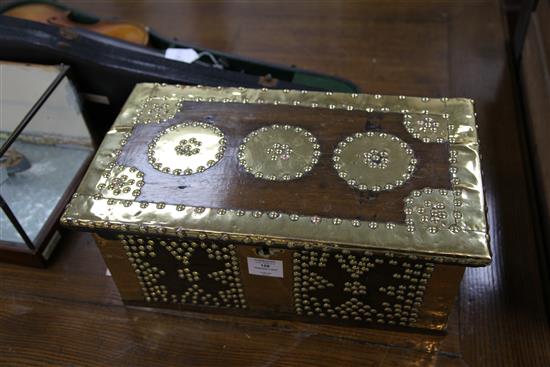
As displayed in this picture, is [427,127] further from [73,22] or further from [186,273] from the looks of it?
[73,22]

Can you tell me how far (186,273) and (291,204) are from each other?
0.20 meters

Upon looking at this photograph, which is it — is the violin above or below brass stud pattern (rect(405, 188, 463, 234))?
above

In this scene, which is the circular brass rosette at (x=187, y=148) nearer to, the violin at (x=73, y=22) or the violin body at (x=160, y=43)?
the violin body at (x=160, y=43)

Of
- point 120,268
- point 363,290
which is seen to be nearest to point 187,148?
point 120,268

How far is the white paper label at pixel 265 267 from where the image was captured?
A: 739 mm

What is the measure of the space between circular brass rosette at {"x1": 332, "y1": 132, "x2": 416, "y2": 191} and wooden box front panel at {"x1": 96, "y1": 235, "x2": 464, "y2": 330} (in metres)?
0.11

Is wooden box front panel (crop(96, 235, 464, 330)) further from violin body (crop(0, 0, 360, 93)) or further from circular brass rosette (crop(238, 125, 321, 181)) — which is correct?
violin body (crop(0, 0, 360, 93))

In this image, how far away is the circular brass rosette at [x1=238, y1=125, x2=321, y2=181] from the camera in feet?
2.52

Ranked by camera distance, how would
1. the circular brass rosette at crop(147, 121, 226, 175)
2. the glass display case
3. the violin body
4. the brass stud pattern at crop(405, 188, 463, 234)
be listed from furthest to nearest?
the violin body, the glass display case, the circular brass rosette at crop(147, 121, 226, 175), the brass stud pattern at crop(405, 188, 463, 234)

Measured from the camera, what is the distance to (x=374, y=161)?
30.4 inches

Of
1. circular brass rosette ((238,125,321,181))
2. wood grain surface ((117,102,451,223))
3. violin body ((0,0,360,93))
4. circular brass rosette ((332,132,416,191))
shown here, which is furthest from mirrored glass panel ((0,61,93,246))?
circular brass rosette ((332,132,416,191))


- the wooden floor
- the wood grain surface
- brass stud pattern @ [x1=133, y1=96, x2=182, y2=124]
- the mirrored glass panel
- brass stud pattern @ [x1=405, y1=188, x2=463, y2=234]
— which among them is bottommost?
the wooden floor

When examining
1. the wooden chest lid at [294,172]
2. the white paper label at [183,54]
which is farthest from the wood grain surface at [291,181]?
the white paper label at [183,54]

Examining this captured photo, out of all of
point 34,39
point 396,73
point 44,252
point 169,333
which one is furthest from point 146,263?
point 396,73
